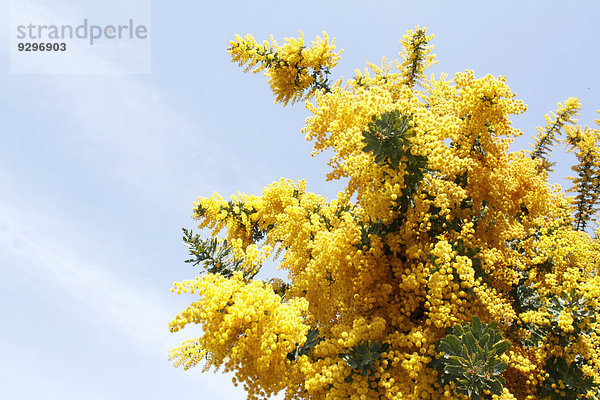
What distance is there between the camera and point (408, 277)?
22.9 feet

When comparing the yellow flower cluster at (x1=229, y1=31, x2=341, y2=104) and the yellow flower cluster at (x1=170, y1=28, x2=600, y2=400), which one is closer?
the yellow flower cluster at (x1=170, y1=28, x2=600, y2=400)

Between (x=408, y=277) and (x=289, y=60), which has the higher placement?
(x=289, y=60)

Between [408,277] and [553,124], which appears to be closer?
[408,277]

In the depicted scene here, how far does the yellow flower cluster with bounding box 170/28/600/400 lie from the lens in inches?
271

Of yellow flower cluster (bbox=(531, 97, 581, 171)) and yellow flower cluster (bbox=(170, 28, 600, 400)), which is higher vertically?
yellow flower cluster (bbox=(531, 97, 581, 171))

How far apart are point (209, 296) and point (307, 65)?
7.26 m

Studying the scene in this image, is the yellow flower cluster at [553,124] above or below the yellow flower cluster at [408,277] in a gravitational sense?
above

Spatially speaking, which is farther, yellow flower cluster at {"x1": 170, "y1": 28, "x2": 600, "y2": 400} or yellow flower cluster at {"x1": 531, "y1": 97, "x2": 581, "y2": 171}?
yellow flower cluster at {"x1": 531, "y1": 97, "x2": 581, "y2": 171}

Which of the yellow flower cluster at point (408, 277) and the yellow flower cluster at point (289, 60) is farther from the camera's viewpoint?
the yellow flower cluster at point (289, 60)

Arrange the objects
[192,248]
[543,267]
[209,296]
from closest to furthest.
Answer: [209,296], [192,248], [543,267]

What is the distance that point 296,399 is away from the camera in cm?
756

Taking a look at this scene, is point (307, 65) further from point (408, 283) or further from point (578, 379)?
point (578, 379)

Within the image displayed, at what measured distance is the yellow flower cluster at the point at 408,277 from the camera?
6875mm

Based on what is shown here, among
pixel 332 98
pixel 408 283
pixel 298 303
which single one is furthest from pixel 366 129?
pixel 298 303
